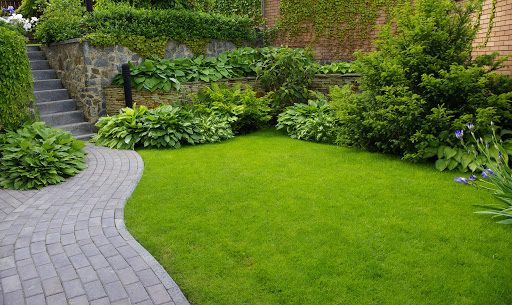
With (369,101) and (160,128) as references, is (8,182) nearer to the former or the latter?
(160,128)

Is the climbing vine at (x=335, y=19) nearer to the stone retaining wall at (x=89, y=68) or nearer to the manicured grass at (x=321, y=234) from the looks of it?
the stone retaining wall at (x=89, y=68)

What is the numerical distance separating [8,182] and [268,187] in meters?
3.37

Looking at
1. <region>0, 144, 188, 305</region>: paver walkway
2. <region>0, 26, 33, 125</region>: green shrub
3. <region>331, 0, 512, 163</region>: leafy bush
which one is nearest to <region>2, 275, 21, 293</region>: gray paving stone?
<region>0, 144, 188, 305</region>: paver walkway

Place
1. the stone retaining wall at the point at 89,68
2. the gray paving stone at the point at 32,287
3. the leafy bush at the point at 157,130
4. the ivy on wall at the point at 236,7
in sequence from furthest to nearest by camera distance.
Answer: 1. the ivy on wall at the point at 236,7
2. the stone retaining wall at the point at 89,68
3. the leafy bush at the point at 157,130
4. the gray paving stone at the point at 32,287

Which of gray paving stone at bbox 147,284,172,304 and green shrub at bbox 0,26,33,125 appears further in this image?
green shrub at bbox 0,26,33,125

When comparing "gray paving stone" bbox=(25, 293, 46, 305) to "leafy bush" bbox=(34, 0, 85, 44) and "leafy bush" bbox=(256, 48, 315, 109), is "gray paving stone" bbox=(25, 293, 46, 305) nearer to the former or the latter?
"leafy bush" bbox=(256, 48, 315, 109)

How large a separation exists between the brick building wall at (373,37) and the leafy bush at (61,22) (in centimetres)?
572

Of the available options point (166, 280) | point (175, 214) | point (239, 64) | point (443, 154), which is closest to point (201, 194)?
point (175, 214)

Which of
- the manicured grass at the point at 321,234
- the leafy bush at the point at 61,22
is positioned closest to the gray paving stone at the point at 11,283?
the manicured grass at the point at 321,234

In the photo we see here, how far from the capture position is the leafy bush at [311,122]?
269 inches

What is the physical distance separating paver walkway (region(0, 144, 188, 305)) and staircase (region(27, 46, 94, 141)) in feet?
10.4

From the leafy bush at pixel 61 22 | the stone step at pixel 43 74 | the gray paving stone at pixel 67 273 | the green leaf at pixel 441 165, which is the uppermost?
the leafy bush at pixel 61 22

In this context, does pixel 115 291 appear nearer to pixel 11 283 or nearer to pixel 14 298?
pixel 14 298

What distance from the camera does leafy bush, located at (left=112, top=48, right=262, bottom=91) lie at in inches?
308
